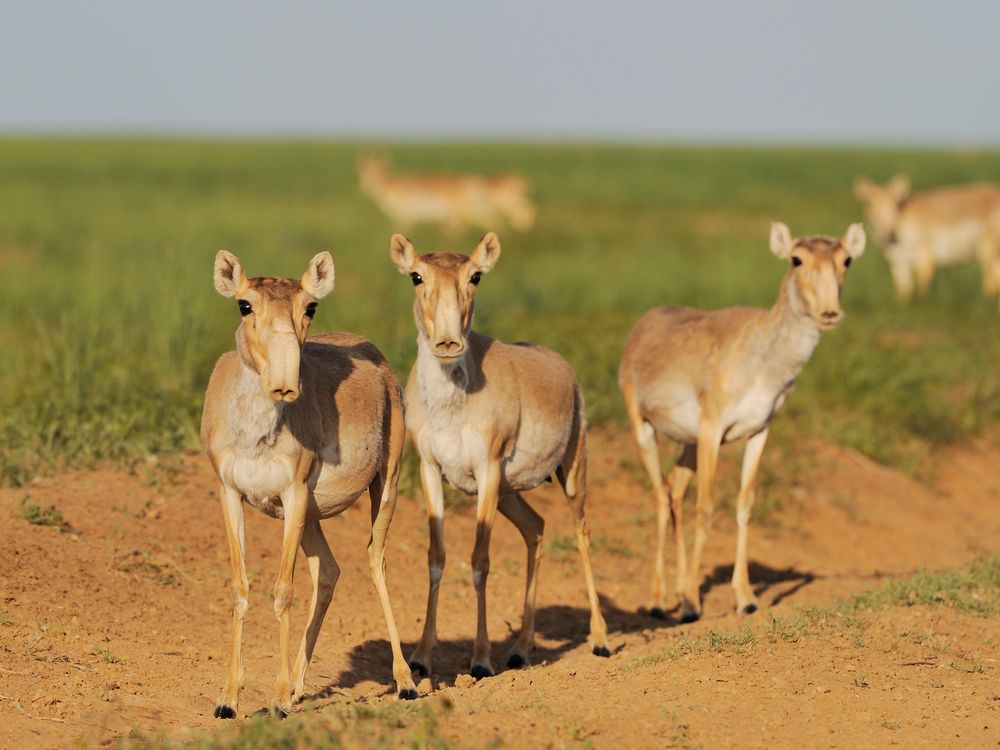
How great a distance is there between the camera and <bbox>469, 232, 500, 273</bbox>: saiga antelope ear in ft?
25.6

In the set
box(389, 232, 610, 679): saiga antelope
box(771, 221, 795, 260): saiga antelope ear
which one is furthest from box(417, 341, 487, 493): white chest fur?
box(771, 221, 795, 260): saiga antelope ear

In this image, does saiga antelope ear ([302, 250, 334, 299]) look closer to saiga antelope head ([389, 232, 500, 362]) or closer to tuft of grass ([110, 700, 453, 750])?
saiga antelope head ([389, 232, 500, 362])

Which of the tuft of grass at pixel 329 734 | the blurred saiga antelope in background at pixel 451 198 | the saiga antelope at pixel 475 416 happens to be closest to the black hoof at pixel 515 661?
the saiga antelope at pixel 475 416

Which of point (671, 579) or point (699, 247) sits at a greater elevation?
point (699, 247)

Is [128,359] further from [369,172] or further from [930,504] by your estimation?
[369,172]

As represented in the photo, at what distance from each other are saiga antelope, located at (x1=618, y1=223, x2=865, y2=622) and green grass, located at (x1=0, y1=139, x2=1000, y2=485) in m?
2.46

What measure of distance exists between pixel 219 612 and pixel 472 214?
35.4 meters

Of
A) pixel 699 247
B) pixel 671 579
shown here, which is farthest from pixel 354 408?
pixel 699 247

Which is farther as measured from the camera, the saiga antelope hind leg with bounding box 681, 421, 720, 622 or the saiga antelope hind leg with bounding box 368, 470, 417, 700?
the saiga antelope hind leg with bounding box 681, 421, 720, 622

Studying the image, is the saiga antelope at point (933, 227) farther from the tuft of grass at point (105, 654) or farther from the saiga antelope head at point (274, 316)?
the tuft of grass at point (105, 654)

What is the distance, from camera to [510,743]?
18.6 ft

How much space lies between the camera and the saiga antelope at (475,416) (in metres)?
7.59

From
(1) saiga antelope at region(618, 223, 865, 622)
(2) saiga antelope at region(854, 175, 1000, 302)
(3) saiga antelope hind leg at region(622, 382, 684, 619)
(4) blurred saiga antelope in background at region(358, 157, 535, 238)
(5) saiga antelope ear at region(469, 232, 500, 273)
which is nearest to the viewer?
(5) saiga antelope ear at region(469, 232, 500, 273)

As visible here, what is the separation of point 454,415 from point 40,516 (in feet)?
10.4
